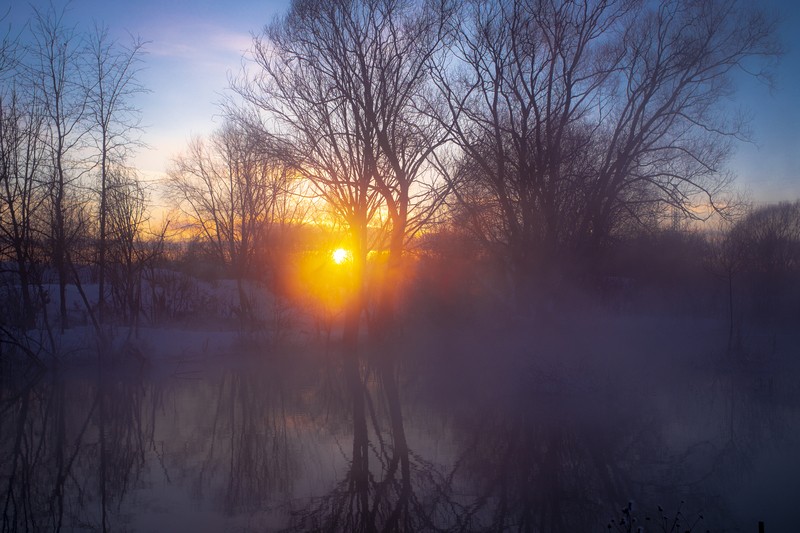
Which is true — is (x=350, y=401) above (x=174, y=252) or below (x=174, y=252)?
below

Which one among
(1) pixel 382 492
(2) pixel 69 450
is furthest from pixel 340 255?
(1) pixel 382 492

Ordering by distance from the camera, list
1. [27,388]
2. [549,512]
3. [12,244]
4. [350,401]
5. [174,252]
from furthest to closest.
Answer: [174,252], [12,244], [27,388], [350,401], [549,512]

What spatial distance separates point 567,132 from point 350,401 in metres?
11.7

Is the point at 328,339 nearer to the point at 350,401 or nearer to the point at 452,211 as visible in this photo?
the point at 452,211

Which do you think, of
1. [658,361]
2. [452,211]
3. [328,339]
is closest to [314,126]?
[452,211]

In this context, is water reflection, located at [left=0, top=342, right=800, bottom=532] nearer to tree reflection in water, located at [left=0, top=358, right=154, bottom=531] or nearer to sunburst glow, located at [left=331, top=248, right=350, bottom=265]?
tree reflection in water, located at [left=0, top=358, right=154, bottom=531]

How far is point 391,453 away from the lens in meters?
9.05

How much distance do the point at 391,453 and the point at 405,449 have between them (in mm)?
280

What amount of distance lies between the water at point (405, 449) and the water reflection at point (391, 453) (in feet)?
0.12

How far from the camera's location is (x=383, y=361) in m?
19.1

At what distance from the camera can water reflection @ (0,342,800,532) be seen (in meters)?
6.79

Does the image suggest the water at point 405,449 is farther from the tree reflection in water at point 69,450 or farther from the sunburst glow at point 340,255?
the sunburst glow at point 340,255

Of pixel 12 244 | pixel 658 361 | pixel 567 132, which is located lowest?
pixel 658 361

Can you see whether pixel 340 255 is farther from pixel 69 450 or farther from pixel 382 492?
pixel 382 492
